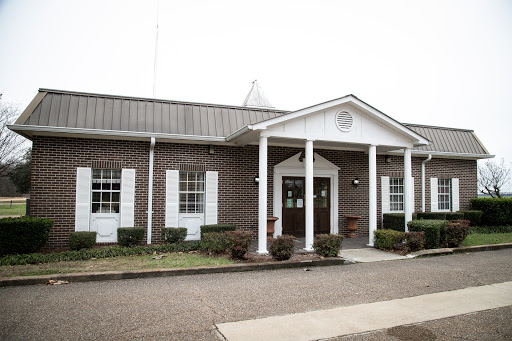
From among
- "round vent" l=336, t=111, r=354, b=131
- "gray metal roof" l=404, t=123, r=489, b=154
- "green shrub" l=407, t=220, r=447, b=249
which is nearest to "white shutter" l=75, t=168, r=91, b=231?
"round vent" l=336, t=111, r=354, b=131

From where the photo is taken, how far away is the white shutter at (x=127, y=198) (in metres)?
10.8

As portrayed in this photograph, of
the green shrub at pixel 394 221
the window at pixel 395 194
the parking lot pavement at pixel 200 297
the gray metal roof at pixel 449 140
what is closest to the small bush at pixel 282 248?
the parking lot pavement at pixel 200 297

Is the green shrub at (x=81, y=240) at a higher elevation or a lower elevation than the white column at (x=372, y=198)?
lower

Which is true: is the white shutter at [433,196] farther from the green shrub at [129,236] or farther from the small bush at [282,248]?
the green shrub at [129,236]

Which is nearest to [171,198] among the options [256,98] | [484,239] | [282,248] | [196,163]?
→ [196,163]

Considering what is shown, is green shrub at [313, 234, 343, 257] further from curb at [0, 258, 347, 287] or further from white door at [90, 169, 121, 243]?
white door at [90, 169, 121, 243]

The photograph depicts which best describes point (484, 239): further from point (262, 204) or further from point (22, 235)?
point (22, 235)

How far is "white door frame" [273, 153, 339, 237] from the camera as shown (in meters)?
12.5

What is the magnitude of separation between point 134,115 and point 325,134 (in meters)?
5.76

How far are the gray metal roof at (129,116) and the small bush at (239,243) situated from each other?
12.4 ft

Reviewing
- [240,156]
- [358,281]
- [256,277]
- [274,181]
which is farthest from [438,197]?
[256,277]

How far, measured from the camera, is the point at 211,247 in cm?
938

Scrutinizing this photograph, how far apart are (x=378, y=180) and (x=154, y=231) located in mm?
8563

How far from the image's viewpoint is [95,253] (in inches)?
361
